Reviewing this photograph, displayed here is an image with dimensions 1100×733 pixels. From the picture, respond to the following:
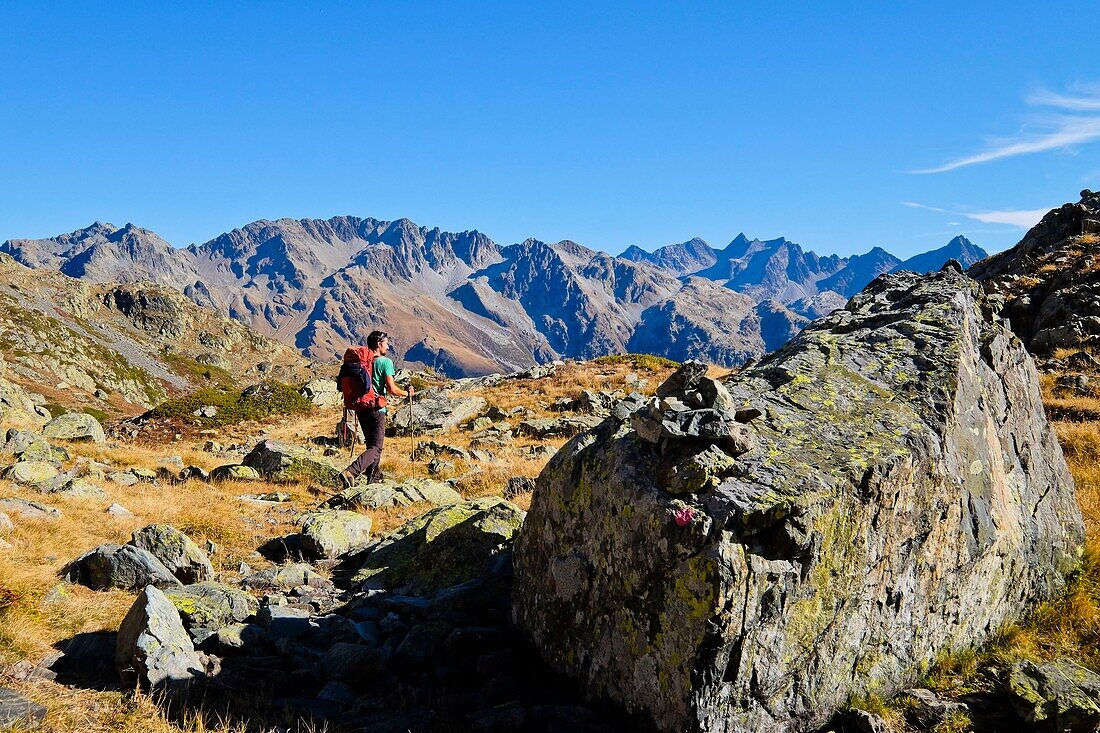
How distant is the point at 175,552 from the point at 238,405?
34333 mm

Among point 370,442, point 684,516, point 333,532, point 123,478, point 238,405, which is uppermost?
point 238,405

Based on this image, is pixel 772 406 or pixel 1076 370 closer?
pixel 772 406

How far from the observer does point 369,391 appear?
15461 mm

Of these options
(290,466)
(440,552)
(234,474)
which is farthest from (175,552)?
(290,466)

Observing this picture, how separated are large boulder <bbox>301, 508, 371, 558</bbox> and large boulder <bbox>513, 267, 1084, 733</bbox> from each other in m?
5.37

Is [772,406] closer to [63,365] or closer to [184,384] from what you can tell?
[63,365]

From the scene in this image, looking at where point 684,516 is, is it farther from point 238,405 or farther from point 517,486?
point 238,405

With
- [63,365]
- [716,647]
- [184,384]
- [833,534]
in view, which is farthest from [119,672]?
[184,384]

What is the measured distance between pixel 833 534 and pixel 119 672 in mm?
7083

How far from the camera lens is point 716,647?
493 centimetres

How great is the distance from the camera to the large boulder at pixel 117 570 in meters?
8.22

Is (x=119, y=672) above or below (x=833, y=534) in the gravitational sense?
below

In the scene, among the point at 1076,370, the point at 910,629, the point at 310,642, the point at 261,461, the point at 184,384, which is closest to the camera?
the point at 910,629

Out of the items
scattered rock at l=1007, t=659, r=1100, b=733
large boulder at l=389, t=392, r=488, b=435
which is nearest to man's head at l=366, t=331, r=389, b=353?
large boulder at l=389, t=392, r=488, b=435
